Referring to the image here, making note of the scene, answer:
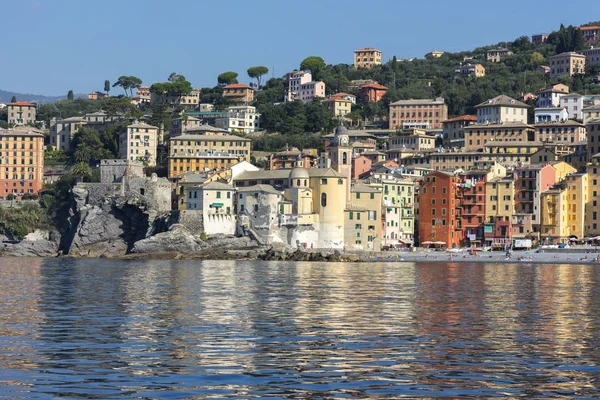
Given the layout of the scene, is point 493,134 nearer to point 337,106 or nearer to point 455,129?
point 455,129

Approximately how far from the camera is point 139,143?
12219 cm

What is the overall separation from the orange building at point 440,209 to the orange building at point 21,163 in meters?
42.4

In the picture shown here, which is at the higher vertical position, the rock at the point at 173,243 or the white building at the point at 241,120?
the white building at the point at 241,120

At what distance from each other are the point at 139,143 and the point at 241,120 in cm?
2269

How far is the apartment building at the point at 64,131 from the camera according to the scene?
135725 mm

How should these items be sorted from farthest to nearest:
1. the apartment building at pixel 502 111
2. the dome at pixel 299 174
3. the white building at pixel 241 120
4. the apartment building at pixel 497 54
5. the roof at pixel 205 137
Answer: the apartment building at pixel 497 54, the white building at pixel 241 120, the apartment building at pixel 502 111, the roof at pixel 205 137, the dome at pixel 299 174

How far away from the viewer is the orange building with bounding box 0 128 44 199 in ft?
389

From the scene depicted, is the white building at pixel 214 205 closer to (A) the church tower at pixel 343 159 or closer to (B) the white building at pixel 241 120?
(A) the church tower at pixel 343 159

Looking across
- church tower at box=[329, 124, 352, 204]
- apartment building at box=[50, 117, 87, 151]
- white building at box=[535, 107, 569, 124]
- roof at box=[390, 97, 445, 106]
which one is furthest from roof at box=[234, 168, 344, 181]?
roof at box=[390, 97, 445, 106]

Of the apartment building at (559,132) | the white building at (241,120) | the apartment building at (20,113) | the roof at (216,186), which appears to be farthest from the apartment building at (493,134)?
the apartment building at (20,113)

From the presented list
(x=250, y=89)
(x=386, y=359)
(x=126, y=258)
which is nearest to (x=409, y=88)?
(x=250, y=89)

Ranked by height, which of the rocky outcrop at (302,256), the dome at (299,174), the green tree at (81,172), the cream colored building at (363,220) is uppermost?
the green tree at (81,172)

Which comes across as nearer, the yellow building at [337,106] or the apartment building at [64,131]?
the apartment building at [64,131]

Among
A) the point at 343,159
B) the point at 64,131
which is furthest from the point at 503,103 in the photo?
the point at 64,131
